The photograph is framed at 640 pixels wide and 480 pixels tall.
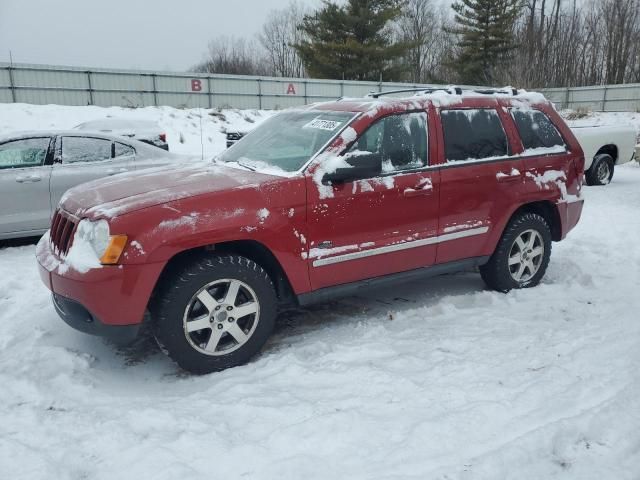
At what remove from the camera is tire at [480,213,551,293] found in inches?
187

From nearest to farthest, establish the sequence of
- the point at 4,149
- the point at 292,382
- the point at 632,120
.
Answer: the point at 292,382
the point at 4,149
the point at 632,120

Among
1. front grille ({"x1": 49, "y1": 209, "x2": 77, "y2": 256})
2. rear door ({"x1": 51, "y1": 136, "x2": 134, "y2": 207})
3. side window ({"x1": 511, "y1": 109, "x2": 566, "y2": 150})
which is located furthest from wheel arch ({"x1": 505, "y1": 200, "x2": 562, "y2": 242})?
rear door ({"x1": 51, "y1": 136, "x2": 134, "y2": 207})

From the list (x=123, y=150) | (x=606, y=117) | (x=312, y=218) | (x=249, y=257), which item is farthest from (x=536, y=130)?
(x=606, y=117)

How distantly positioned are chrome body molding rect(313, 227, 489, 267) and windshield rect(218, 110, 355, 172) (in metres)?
0.69

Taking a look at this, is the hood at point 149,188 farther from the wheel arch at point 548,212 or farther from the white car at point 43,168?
the white car at point 43,168

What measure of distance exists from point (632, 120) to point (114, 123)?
78.2 ft

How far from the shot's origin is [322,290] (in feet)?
12.5

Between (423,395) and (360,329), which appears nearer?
(423,395)

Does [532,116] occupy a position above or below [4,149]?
above

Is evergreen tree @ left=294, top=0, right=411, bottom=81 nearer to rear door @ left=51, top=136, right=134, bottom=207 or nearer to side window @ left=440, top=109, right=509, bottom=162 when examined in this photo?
rear door @ left=51, top=136, right=134, bottom=207

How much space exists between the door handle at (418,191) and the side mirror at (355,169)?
0.42m

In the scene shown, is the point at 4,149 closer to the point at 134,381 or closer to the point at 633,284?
the point at 134,381

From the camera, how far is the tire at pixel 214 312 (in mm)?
3281

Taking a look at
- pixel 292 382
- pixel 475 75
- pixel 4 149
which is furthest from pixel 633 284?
pixel 475 75
